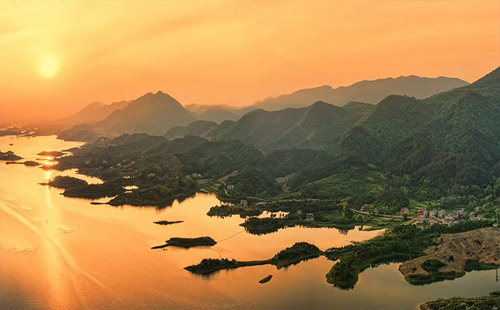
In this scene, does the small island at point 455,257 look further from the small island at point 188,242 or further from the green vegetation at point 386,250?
the small island at point 188,242

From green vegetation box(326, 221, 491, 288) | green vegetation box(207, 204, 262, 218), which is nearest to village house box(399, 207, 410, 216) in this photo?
green vegetation box(326, 221, 491, 288)

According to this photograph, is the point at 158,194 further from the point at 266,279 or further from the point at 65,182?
the point at 266,279

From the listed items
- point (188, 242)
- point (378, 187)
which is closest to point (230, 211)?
point (188, 242)

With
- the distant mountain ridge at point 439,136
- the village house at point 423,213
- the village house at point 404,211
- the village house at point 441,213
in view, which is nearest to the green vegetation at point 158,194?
the distant mountain ridge at point 439,136

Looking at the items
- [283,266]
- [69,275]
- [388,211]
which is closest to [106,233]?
[69,275]

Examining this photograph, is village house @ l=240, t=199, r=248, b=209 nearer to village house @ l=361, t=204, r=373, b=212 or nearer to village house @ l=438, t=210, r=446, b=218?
village house @ l=361, t=204, r=373, b=212

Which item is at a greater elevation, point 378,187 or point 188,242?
point 378,187
